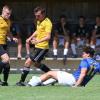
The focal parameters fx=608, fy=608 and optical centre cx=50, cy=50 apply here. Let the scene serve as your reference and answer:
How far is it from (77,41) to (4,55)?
299 inches

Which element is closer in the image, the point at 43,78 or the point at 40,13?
the point at 43,78

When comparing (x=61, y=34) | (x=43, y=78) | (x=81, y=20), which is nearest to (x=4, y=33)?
(x=43, y=78)

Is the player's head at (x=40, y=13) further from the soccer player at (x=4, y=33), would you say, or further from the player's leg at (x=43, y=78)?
the player's leg at (x=43, y=78)

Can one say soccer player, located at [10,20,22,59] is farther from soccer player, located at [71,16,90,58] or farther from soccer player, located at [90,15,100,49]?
soccer player, located at [90,15,100,49]

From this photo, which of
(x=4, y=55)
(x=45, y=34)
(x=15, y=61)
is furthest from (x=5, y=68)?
(x=15, y=61)

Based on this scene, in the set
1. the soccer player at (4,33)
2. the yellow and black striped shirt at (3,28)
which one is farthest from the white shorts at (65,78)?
the yellow and black striped shirt at (3,28)

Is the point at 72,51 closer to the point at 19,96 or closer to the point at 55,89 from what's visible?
the point at 55,89

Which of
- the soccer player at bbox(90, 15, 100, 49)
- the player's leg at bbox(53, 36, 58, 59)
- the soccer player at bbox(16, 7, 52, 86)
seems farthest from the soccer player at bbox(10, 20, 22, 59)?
the soccer player at bbox(16, 7, 52, 86)

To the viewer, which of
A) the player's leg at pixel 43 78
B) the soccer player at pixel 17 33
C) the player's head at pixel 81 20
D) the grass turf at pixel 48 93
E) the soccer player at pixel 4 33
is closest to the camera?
the grass turf at pixel 48 93

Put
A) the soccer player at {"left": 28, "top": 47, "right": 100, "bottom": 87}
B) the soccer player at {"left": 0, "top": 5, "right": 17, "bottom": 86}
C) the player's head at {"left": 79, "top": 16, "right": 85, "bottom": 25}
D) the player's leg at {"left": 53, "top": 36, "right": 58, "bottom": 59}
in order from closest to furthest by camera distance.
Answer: the soccer player at {"left": 28, "top": 47, "right": 100, "bottom": 87}
the soccer player at {"left": 0, "top": 5, "right": 17, "bottom": 86}
the player's leg at {"left": 53, "top": 36, "right": 58, "bottom": 59}
the player's head at {"left": 79, "top": 16, "right": 85, "bottom": 25}

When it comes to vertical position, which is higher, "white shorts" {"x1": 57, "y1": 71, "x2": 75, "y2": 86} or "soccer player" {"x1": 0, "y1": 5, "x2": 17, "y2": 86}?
"soccer player" {"x1": 0, "y1": 5, "x2": 17, "y2": 86}

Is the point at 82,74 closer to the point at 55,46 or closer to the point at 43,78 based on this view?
the point at 43,78

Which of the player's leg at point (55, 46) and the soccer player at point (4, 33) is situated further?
the player's leg at point (55, 46)

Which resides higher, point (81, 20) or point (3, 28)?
point (3, 28)
